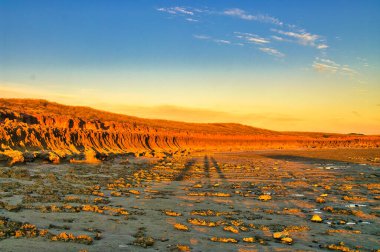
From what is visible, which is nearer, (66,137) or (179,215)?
(179,215)

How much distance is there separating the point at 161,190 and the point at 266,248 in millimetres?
7535

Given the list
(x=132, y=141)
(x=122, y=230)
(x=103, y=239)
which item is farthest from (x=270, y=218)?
(x=132, y=141)

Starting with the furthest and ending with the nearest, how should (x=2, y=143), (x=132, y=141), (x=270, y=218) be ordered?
1. (x=132, y=141)
2. (x=2, y=143)
3. (x=270, y=218)

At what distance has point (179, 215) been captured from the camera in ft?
32.7

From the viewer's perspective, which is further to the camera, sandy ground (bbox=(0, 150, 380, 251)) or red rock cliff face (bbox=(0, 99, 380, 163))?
red rock cliff face (bbox=(0, 99, 380, 163))

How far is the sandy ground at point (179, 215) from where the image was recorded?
7.33 metres

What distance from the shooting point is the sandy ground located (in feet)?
24.1

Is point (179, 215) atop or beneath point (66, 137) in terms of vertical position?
beneath

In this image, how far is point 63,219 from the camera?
8750 mm

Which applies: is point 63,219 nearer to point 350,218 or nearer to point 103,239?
point 103,239

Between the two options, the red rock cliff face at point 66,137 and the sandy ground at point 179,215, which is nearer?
the sandy ground at point 179,215

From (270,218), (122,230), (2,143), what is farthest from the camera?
(2,143)

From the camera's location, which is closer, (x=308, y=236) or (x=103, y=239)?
(x=103, y=239)

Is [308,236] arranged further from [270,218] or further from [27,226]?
[27,226]
